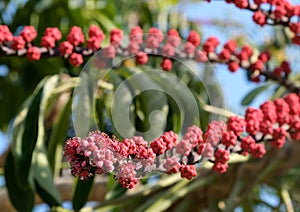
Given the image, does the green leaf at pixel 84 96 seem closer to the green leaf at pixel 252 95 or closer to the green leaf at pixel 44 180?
the green leaf at pixel 44 180

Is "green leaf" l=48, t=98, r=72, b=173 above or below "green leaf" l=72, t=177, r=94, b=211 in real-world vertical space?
below

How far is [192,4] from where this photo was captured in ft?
10.9

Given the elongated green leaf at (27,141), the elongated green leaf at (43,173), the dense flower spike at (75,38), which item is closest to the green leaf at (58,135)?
the elongated green leaf at (43,173)

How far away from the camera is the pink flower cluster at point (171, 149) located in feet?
2.90

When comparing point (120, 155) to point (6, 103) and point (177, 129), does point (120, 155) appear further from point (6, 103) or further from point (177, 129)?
point (6, 103)

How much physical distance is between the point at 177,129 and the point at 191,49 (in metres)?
0.37

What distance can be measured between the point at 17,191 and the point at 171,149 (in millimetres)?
629

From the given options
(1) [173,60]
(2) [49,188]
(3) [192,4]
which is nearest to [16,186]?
(2) [49,188]

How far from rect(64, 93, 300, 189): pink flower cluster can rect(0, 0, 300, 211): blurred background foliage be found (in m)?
0.06

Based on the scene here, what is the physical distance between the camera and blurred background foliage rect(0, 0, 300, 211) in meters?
1.45

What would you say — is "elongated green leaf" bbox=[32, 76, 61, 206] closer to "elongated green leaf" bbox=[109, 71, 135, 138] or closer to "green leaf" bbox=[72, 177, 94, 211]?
"green leaf" bbox=[72, 177, 94, 211]

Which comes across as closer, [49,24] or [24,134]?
[24,134]

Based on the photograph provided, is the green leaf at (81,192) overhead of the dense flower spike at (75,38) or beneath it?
beneath

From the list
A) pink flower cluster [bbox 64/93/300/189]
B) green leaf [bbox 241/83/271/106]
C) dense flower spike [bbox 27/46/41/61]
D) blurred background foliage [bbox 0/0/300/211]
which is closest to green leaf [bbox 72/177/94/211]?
blurred background foliage [bbox 0/0/300/211]
